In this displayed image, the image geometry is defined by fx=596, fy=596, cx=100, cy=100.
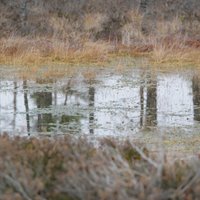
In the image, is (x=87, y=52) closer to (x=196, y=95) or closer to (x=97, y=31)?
(x=97, y=31)

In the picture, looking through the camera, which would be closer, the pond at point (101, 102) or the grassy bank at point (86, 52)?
the pond at point (101, 102)

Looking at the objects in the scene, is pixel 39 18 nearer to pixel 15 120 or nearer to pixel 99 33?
pixel 99 33

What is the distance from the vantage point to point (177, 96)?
12.9 m

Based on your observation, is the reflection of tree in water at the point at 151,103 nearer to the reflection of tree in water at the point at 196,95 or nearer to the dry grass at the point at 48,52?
the reflection of tree in water at the point at 196,95

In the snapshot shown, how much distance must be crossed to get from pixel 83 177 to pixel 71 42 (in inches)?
728

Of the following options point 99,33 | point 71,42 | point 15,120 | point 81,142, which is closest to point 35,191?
point 81,142

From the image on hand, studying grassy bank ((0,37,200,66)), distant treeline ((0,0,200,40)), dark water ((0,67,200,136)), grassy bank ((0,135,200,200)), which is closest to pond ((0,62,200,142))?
dark water ((0,67,200,136))

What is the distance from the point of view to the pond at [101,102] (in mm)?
9586

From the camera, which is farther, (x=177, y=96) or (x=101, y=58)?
(x=101, y=58)

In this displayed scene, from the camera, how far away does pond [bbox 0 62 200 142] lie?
959 cm

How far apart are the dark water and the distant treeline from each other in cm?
878

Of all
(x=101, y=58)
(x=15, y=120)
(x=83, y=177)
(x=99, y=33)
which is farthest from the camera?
(x=99, y=33)

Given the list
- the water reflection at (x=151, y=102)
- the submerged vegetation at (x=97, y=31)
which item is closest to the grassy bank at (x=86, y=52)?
the submerged vegetation at (x=97, y=31)

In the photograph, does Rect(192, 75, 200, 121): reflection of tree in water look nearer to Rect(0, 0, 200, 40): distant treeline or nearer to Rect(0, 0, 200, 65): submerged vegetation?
Rect(0, 0, 200, 65): submerged vegetation
